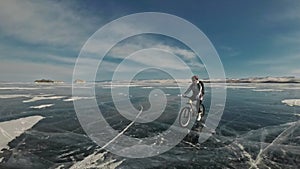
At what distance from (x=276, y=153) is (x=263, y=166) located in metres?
1.36

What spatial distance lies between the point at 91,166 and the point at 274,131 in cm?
778

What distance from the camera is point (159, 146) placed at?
752cm

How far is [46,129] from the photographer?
9.48m

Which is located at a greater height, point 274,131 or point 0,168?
point 274,131

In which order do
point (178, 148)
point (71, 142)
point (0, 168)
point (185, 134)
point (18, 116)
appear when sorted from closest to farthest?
point (0, 168) < point (178, 148) < point (71, 142) < point (185, 134) < point (18, 116)

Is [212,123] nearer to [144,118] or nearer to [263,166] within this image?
[144,118]

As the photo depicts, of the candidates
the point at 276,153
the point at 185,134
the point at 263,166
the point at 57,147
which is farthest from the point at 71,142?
the point at 276,153

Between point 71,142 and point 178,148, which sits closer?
point 178,148

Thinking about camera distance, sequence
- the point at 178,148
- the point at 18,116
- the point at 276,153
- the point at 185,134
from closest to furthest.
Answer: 1. the point at 276,153
2. the point at 178,148
3. the point at 185,134
4. the point at 18,116

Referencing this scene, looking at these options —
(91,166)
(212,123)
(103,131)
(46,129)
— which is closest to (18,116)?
(46,129)

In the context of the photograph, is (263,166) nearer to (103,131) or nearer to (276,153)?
(276,153)

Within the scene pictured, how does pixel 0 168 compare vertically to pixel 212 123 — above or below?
below

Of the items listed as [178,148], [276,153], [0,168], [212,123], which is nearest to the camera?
[0,168]

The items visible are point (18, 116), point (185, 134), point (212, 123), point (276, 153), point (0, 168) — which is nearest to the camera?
point (0, 168)
